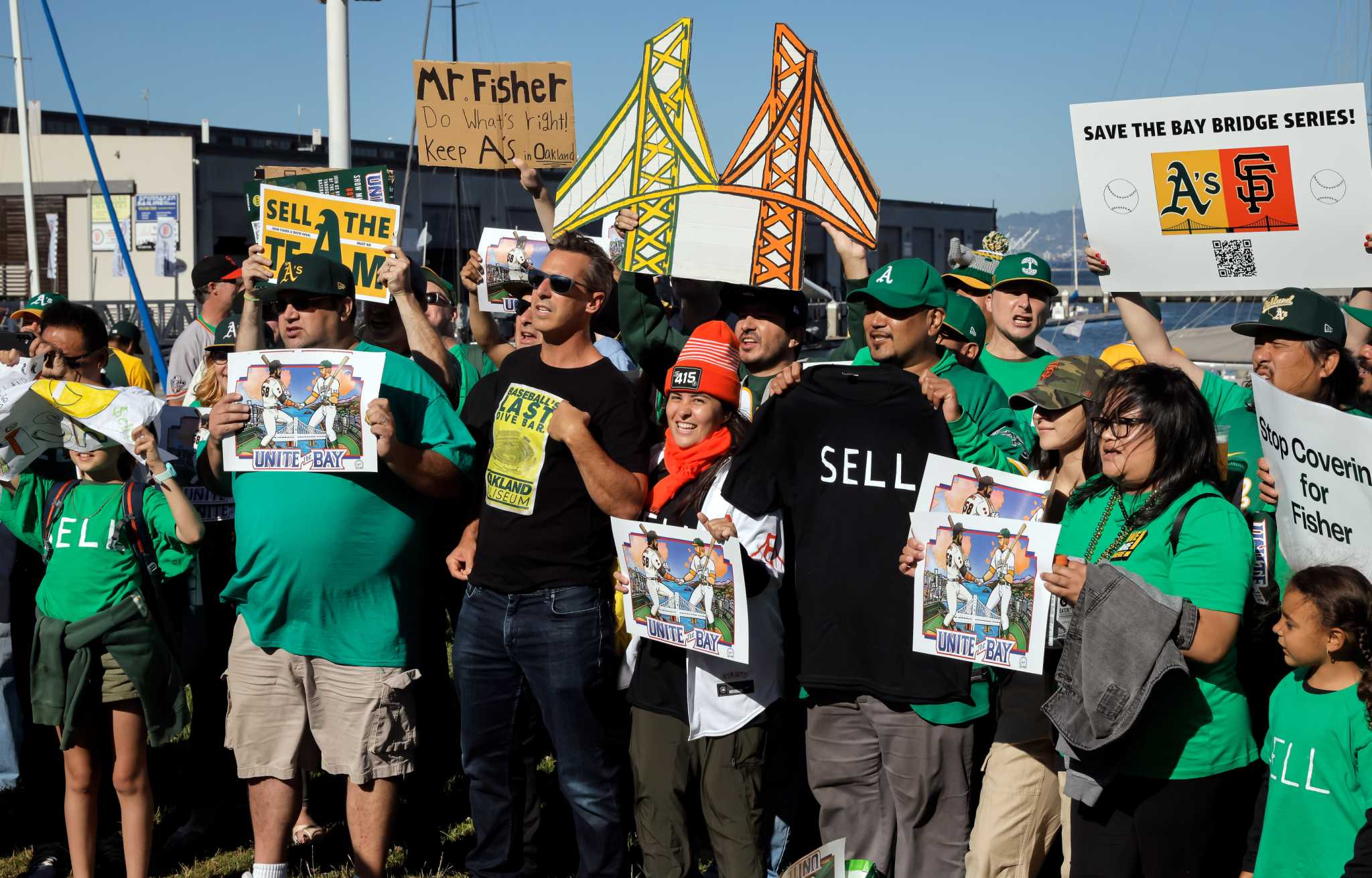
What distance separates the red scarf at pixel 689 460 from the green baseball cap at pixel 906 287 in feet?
2.27

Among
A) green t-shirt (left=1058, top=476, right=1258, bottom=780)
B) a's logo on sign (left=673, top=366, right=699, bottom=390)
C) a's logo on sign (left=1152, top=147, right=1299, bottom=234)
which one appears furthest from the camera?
a's logo on sign (left=1152, top=147, right=1299, bottom=234)

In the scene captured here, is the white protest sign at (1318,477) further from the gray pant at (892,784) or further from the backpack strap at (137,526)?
the backpack strap at (137,526)

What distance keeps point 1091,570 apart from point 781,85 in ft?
9.30

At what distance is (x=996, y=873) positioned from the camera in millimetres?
4277

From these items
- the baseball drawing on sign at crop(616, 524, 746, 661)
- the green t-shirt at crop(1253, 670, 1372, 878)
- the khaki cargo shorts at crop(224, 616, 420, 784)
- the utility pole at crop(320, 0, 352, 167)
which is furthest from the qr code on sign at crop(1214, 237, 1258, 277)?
the utility pole at crop(320, 0, 352, 167)

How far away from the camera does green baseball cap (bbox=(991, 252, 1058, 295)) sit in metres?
6.09

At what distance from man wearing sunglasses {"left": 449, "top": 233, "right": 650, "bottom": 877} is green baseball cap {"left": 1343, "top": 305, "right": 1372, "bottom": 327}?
286cm

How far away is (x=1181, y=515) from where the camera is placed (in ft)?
11.8

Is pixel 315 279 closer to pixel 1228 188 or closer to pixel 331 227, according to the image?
pixel 331 227

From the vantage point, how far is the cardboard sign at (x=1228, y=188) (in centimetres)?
523

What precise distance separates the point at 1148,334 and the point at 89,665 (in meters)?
4.33

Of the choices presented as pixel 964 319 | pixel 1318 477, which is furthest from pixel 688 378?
pixel 1318 477

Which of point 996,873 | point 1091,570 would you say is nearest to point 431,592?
point 996,873

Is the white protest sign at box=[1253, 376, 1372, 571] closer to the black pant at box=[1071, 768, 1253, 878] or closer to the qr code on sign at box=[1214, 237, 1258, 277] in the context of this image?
the black pant at box=[1071, 768, 1253, 878]
